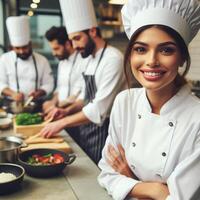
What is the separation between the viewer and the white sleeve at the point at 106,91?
7.11ft

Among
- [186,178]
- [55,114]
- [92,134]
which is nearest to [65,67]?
Answer: [55,114]

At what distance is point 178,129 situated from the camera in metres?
1.11

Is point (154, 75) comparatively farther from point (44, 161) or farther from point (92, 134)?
point (92, 134)

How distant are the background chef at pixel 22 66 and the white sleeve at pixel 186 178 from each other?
262 centimetres

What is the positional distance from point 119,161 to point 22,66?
8.88ft

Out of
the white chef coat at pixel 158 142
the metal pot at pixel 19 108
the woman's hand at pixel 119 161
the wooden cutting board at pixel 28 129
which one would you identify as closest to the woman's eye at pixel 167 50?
the white chef coat at pixel 158 142

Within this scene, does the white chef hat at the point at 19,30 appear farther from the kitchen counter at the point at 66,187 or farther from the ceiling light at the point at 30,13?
the kitchen counter at the point at 66,187

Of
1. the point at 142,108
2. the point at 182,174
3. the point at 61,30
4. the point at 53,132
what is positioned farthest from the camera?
the point at 61,30

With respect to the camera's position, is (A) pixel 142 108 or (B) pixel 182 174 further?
(A) pixel 142 108

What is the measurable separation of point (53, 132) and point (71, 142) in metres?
0.15

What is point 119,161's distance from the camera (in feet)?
4.23

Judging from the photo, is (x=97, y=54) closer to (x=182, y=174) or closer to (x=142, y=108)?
(x=142, y=108)

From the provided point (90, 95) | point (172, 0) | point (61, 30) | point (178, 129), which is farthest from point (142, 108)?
point (61, 30)

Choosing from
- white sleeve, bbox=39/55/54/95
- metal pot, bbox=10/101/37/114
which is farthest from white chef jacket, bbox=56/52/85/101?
metal pot, bbox=10/101/37/114
